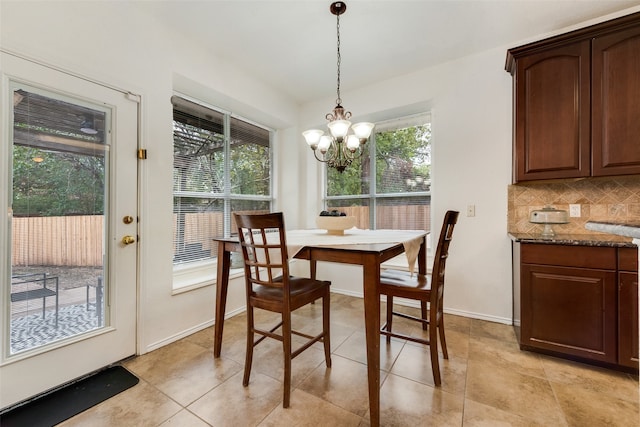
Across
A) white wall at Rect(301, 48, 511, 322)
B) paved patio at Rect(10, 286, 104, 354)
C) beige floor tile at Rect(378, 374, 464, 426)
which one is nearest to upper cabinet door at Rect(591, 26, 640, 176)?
white wall at Rect(301, 48, 511, 322)

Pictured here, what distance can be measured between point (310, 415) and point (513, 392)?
119cm

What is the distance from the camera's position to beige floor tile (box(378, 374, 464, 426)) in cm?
137

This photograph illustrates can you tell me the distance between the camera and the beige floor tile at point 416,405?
1.37 meters

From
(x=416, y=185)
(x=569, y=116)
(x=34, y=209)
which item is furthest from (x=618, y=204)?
(x=34, y=209)

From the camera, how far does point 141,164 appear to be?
203 centimetres

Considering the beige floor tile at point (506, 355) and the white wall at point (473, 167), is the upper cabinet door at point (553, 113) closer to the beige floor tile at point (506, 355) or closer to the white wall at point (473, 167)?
the white wall at point (473, 167)

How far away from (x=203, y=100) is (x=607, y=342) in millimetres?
3861

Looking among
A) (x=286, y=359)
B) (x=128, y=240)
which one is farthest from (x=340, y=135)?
(x=128, y=240)

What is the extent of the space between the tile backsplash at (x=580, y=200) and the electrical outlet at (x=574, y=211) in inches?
0.9

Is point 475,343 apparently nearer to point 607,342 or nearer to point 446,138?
point 607,342

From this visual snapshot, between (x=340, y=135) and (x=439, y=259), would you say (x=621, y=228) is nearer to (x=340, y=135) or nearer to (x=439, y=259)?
(x=439, y=259)

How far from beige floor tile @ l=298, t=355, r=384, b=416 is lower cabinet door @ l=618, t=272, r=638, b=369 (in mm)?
1526

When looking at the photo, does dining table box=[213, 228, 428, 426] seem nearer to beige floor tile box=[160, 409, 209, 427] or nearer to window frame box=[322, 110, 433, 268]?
beige floor tile box=[160, 409, 209, 427]

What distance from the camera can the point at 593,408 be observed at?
1.44m
